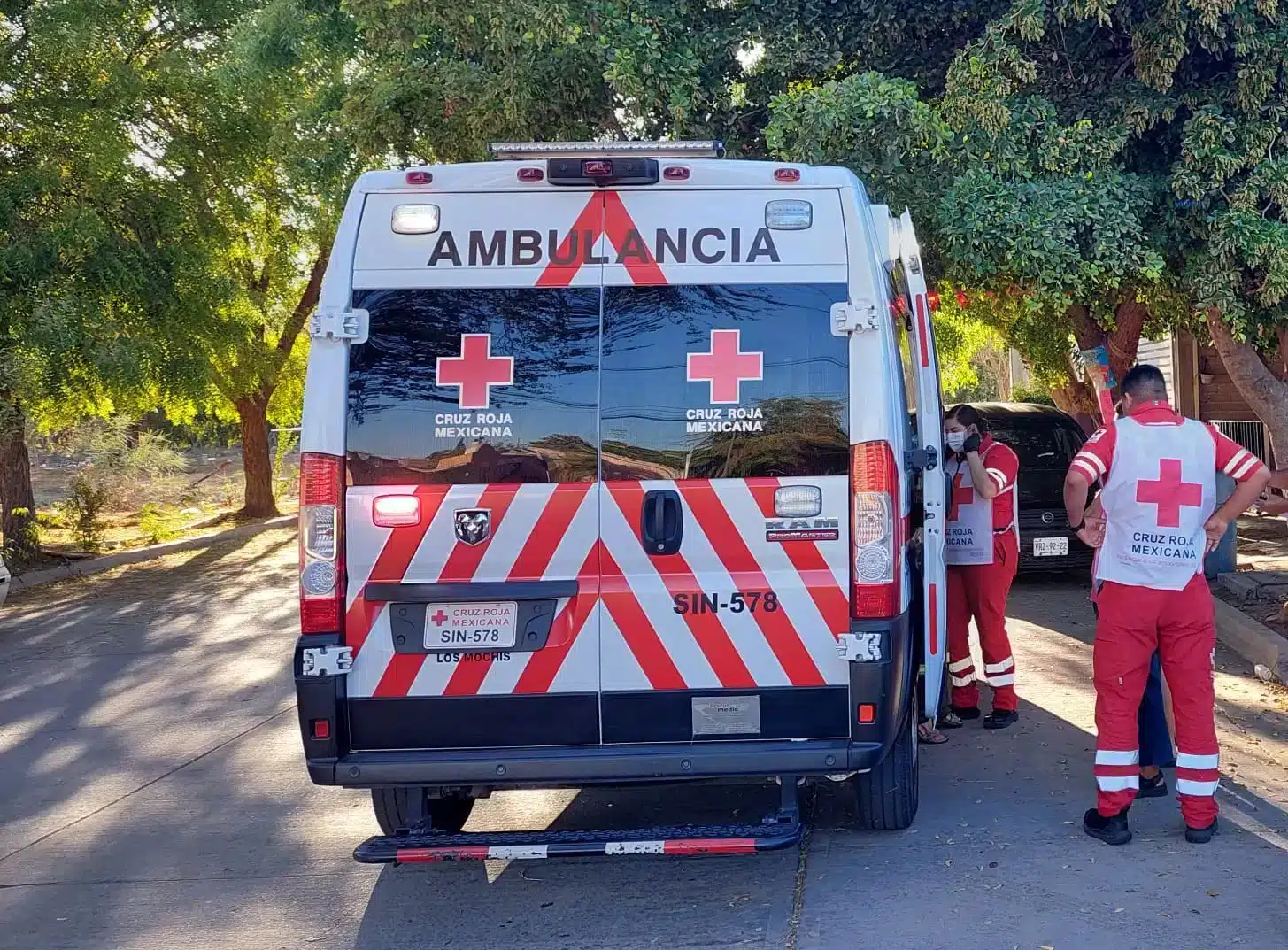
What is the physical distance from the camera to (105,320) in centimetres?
1656

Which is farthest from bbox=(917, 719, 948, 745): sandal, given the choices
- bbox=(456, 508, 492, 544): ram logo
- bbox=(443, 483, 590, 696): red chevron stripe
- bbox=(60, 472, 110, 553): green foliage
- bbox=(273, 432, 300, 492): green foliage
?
bbox=(273, 432, 300, 492): green foliage

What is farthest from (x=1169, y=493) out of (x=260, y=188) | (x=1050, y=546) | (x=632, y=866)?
(x=260, y=188)

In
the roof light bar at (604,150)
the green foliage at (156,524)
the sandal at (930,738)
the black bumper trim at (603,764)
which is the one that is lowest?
the sandal at (930,738)

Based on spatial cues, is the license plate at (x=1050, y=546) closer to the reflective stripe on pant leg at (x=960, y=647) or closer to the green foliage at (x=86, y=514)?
the reflective stripe on pant leg at (x=960, y=647)

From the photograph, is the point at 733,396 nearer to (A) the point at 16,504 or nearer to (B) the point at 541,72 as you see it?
(B) the point at 541,72

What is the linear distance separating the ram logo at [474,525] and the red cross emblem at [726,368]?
0.84m

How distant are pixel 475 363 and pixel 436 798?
73.5 inches

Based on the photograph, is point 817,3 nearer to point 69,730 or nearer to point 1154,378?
point 1154,378

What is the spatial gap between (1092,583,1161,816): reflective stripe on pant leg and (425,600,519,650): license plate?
2310mm

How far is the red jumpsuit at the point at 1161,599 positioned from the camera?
560 cm

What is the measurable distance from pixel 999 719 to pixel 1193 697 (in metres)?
2.16

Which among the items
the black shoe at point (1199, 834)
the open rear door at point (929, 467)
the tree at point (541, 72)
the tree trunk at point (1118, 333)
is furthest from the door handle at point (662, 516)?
the tree trunk at point (1118, 333)

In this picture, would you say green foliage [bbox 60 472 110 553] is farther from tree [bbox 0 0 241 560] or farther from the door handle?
the door handle

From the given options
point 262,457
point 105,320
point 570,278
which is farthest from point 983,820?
point 262,457
